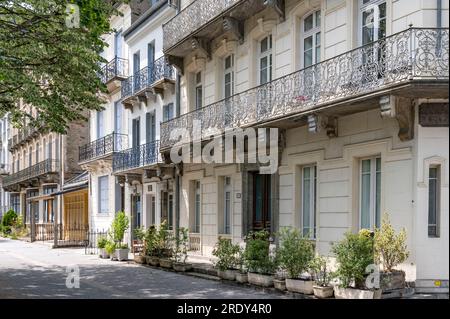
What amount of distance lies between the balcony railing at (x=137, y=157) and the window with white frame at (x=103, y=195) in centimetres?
332

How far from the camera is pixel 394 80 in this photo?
10.3 m

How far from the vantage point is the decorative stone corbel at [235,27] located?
1616cm

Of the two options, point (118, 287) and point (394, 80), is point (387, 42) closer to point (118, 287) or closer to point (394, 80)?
point (394, 80)

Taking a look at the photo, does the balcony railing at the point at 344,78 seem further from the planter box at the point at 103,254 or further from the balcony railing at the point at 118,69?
the balcony railing at the point at 118,69

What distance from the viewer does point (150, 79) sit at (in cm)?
2214

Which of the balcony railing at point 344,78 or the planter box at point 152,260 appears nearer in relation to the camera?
the balcony railing at point 344,78

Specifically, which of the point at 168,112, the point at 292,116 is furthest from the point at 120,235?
the point at 292,116

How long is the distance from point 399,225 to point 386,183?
926 millimetres

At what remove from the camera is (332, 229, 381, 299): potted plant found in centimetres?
1005

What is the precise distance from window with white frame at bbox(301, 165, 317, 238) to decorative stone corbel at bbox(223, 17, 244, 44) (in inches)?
186

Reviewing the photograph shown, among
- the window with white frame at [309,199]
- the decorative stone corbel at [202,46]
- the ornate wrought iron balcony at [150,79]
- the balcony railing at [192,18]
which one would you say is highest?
the balcony railing at [192,18]

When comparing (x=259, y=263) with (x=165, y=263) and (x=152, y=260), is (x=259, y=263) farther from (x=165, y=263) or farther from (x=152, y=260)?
(x=152, y=260)

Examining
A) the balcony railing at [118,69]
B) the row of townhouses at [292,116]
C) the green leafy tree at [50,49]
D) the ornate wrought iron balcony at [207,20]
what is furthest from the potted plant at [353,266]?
the balcony railing at [118,69]

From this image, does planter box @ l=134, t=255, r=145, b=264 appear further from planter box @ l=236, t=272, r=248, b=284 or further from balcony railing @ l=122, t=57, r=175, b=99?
balcony railing @ l=122, t=57, r=175, b=99
